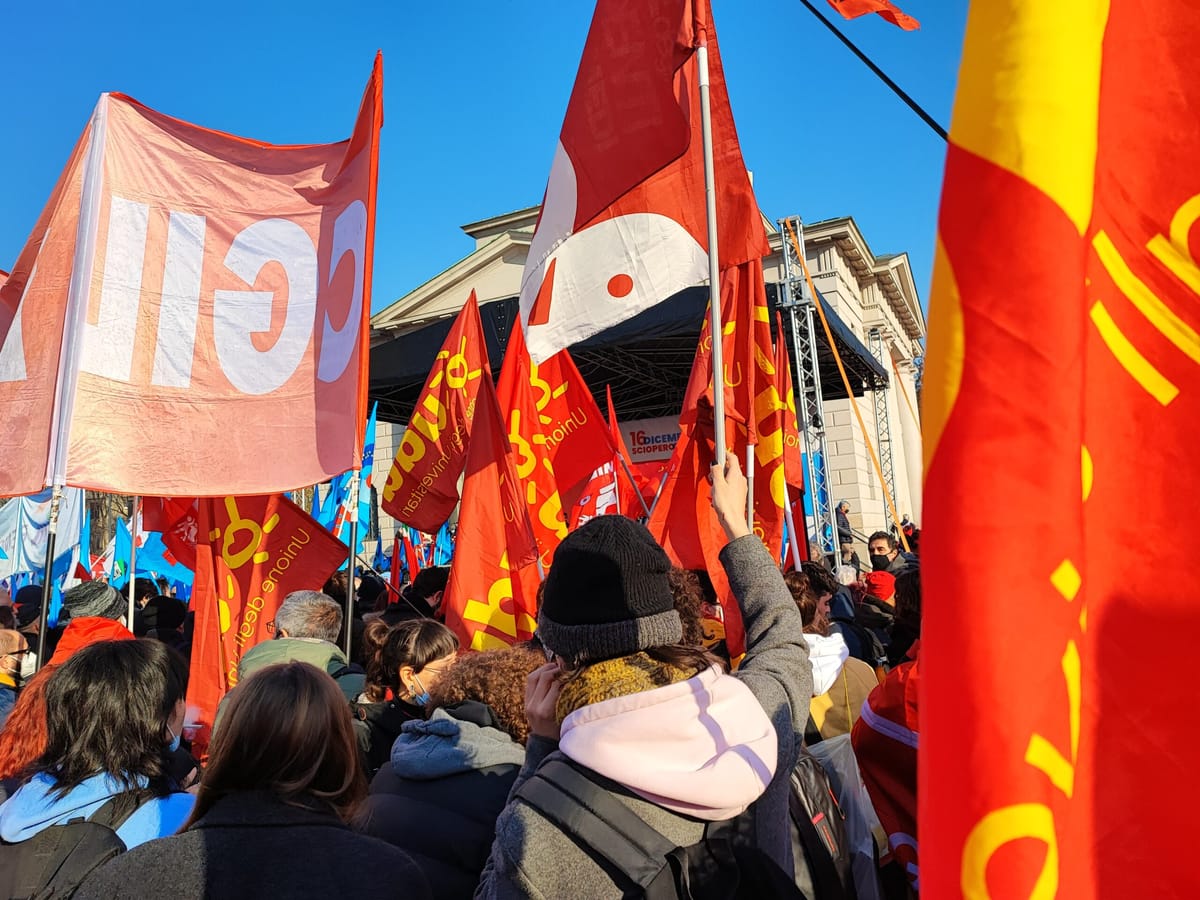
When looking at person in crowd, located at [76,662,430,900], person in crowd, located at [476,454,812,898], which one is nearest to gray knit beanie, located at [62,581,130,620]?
person in crowd, located at [76,662,430,900]

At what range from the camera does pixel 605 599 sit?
1.61m

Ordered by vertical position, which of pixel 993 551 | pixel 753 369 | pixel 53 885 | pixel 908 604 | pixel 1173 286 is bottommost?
pixel 53 885

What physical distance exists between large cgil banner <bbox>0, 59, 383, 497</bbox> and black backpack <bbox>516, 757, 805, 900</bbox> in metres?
2.60

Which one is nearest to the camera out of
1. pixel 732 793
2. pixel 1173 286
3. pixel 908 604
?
pixel 1173 286

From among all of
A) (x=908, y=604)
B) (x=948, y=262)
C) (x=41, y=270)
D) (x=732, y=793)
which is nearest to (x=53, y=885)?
(x=732, y=793)

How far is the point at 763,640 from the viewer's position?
1.85 m

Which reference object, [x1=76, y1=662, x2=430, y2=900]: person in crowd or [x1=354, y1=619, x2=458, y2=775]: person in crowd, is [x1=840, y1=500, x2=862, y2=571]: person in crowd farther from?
[x1=76, y1=662, x2=430, y2=900]: person in crowd

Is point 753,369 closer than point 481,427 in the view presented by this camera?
Yes

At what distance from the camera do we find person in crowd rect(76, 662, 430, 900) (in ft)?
4.94

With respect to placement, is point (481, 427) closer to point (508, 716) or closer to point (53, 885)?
point (508, 716)

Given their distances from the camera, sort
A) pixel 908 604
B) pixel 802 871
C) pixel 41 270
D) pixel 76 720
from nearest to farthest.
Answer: pixel 802 871
pixel 76 720
pixel 908 604
pixel 41 270

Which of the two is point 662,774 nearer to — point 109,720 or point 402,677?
point 109,720

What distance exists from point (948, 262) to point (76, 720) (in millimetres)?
2158

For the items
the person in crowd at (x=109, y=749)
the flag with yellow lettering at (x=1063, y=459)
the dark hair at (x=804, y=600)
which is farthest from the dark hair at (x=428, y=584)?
the flag with yellow lettering at (x=1063, y=459)
